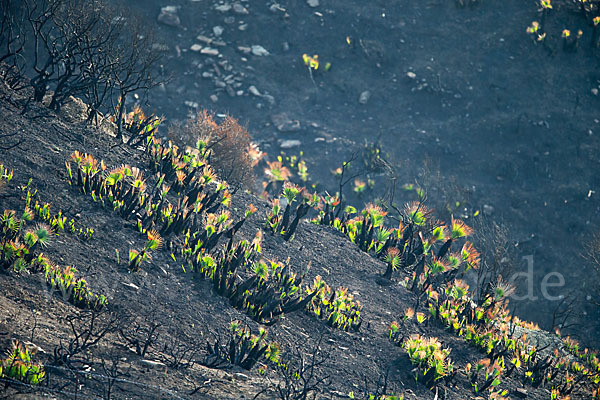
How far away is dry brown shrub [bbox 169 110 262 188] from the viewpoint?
39.3 feet

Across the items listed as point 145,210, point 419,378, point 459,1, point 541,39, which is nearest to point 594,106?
point 541,39

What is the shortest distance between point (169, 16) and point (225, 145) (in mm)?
8737

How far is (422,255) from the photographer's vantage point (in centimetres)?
1009

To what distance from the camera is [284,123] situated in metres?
17.2

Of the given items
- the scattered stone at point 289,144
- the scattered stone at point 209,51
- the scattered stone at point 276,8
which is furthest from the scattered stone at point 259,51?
the scattered stone at point 289,144

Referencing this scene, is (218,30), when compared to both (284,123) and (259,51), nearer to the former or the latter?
(259,51)

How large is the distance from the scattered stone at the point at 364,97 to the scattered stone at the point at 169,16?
715 centimetres

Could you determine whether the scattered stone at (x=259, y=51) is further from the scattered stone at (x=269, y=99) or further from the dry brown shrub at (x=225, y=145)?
the dry brown shrub at (x=225, y=145)

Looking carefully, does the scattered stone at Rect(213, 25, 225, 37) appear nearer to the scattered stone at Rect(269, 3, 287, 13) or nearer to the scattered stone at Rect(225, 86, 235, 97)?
the scattered stone at Rect(269, 3, 287, 13)

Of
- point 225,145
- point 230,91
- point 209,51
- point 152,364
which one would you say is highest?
point 209,51

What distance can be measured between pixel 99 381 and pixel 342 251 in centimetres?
601

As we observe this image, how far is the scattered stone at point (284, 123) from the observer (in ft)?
56.1

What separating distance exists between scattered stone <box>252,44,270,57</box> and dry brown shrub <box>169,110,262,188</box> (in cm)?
659

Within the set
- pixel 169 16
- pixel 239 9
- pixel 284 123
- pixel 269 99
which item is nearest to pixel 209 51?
pixel 169 16
